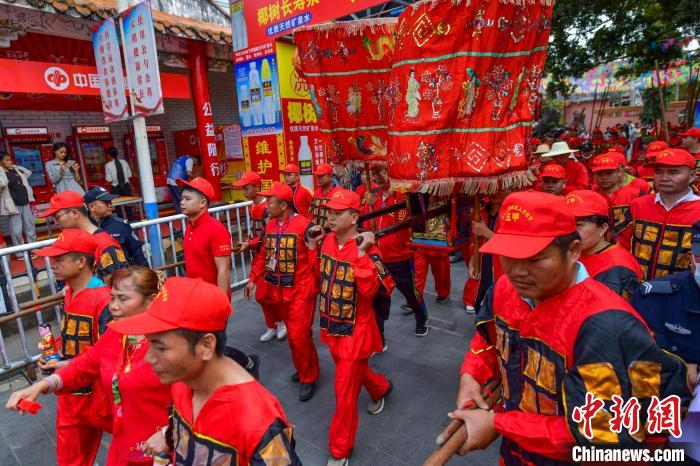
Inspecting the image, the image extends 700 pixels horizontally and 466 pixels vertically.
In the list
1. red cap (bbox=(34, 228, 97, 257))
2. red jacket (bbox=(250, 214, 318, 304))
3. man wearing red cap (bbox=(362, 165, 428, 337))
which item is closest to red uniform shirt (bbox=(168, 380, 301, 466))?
red cap (bbox=(34, 228, 97, 257))

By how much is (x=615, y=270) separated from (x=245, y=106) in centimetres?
748

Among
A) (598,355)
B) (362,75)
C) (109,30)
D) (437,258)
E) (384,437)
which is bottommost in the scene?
(384,437)

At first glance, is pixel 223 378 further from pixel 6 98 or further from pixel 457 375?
pixel 6 98

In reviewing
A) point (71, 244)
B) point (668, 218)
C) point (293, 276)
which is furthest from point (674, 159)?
point (71, 244)

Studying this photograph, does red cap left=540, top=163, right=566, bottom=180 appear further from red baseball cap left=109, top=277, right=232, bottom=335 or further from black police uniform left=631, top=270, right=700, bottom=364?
red baseball cap left=109, top=277, right=232, bottom=335

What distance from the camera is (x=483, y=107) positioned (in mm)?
2697

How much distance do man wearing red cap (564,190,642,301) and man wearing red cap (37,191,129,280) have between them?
11.7ft

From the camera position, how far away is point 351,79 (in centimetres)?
382

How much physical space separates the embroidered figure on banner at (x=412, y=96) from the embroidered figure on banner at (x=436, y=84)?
53mm

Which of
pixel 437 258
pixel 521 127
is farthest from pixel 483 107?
pixel 437 258

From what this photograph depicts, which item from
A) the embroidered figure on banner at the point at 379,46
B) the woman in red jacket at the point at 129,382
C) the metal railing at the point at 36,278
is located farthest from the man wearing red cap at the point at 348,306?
the metal railing at the point at 36,278

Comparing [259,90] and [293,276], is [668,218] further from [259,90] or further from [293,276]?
[259,90]

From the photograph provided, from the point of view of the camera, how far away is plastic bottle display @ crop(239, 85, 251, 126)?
8.38 metres

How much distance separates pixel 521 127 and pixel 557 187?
9.12 feet
